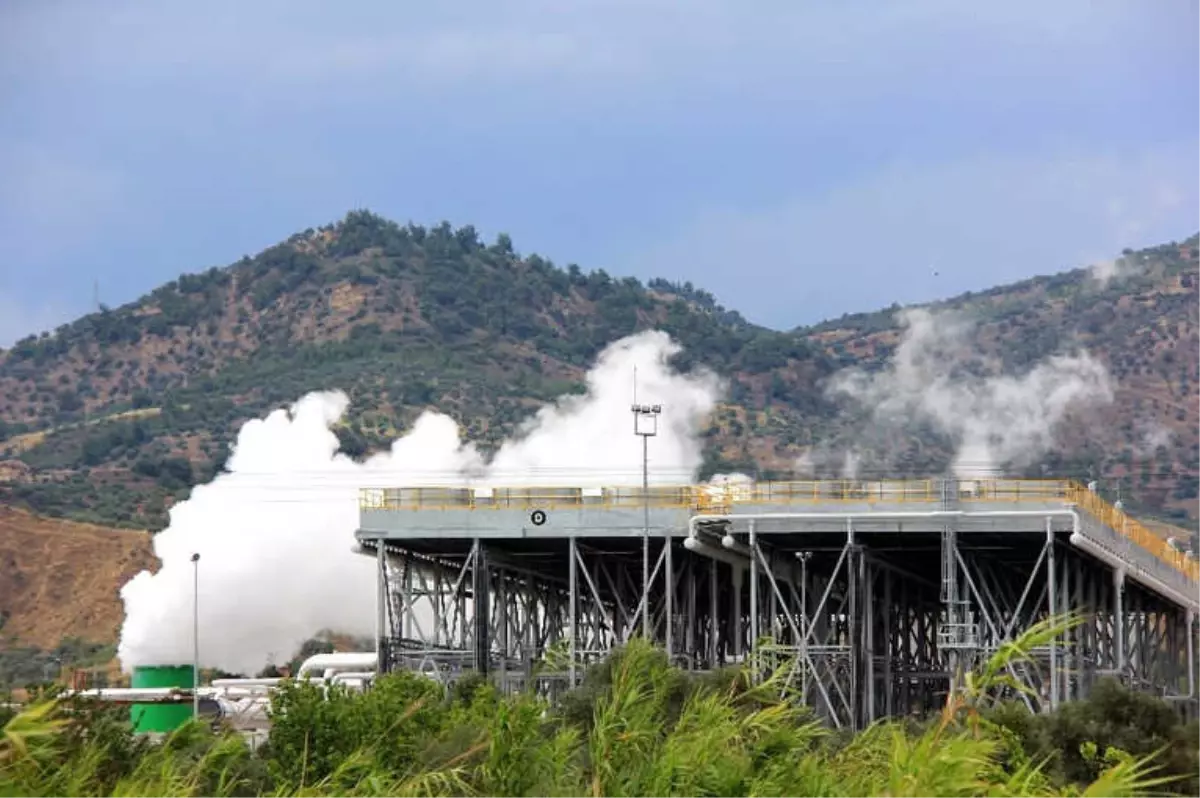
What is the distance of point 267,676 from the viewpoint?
134375 mm

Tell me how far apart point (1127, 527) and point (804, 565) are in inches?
436

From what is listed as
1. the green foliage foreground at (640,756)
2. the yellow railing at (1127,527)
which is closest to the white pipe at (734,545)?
the yellow railing at (1127,527)

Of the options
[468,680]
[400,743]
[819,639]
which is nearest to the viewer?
[400,743]

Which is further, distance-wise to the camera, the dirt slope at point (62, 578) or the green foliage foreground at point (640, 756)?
the dirt slope at point (62, 578)

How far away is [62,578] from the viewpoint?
168 m

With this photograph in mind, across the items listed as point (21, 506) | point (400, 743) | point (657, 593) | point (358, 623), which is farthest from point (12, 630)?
point (400, 743)

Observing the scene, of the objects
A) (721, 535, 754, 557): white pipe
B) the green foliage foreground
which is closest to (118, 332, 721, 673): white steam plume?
(721, 535, 754, 557): white pipe

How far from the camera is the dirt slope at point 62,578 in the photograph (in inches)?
6422

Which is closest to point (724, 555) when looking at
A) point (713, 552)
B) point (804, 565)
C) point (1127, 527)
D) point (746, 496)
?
point (713, 552)

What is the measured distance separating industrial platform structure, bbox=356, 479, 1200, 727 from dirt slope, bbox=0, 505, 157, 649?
7721cm

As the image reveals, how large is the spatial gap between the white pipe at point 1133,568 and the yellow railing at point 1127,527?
3.72 feet

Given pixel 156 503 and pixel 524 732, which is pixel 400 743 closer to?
pixel 524 732

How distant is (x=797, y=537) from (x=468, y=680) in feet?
38.5

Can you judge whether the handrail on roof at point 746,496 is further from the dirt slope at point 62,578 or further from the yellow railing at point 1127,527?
the dirt slope at point 62,578
